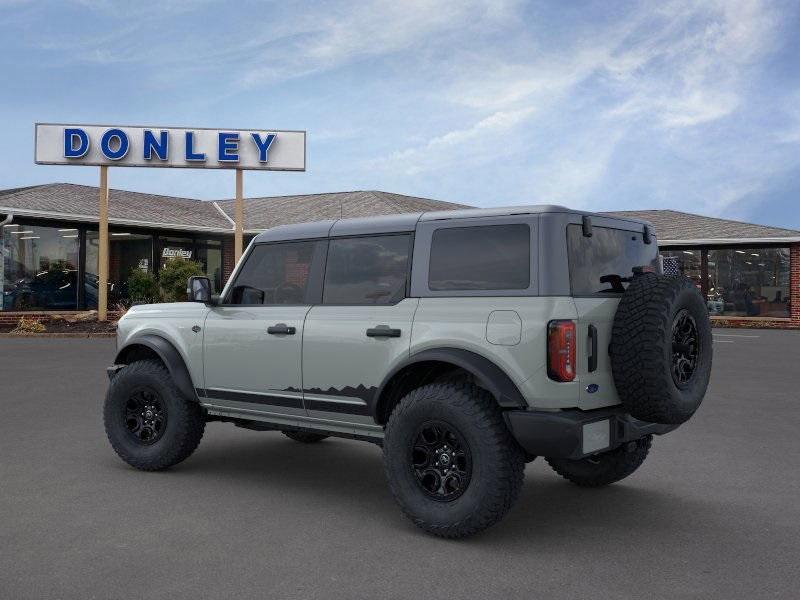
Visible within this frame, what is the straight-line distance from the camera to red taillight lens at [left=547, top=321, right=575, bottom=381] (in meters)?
4.48

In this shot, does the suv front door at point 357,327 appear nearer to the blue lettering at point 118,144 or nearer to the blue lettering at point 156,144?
the blue lettering at point 156,144

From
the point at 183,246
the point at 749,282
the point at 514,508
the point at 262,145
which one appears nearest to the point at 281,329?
the point at 514,508

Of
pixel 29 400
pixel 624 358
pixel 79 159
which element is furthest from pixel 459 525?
pixel 79 159

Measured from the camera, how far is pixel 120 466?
6.73 metres

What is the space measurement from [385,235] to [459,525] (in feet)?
6.59

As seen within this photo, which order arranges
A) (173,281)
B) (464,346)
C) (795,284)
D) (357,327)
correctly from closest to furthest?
(464,346) < (357,327) < (173,281) < (795,284)

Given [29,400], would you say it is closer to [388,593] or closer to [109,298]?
[388,593]

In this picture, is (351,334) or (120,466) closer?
(351,334)

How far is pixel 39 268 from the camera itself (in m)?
26.1

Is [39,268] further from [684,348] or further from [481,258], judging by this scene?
[684,348]

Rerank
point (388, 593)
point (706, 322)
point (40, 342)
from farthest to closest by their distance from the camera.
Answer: point (40, 342), point (706, 322), point (388, 593)

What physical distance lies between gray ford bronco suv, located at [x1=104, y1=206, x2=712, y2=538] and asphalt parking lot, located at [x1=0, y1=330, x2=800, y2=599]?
43 centimetres

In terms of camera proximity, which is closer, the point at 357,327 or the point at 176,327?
the point at 357,327

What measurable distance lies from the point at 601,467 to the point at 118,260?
25.2 m
